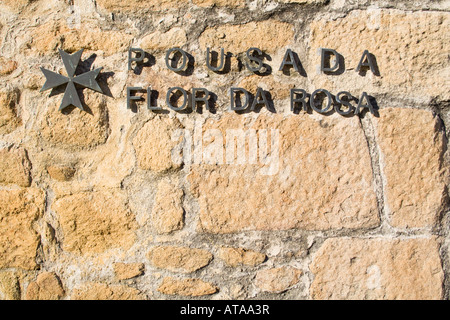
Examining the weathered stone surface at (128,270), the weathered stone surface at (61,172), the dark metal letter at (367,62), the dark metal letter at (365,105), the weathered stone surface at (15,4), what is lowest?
the weathered stone surface at (128,270)

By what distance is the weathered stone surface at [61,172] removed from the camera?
1554 millimetres

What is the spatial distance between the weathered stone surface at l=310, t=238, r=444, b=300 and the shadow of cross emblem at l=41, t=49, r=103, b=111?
119cm

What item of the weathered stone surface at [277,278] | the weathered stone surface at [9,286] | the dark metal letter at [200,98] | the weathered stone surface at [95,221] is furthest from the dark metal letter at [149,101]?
the weathered stone surface at [9,286]

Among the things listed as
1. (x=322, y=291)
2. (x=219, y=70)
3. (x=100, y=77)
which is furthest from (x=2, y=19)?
(x=322, y=291)

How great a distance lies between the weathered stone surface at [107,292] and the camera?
5.00 feet

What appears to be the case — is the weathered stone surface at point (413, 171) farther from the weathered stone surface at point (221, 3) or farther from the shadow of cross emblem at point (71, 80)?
the shadow of cross emblem at point (71, 80)

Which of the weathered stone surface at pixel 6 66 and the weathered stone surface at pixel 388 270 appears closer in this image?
the weathered stone surface at pixel 388 270

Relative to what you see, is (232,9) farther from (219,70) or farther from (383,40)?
(383,40)

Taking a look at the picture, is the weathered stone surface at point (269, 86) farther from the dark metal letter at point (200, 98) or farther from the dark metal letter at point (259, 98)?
the dark metal letter at point (200, 98)

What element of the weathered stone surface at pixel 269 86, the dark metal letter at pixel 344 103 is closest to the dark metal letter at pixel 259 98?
the weathered stone surface at pixel 269 86

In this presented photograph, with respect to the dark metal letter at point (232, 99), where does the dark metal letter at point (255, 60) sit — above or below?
above

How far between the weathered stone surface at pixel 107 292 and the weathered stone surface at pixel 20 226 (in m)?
0.23

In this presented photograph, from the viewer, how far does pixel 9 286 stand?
1.56 metres

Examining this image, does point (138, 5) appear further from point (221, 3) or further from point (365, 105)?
point (365, 105)
